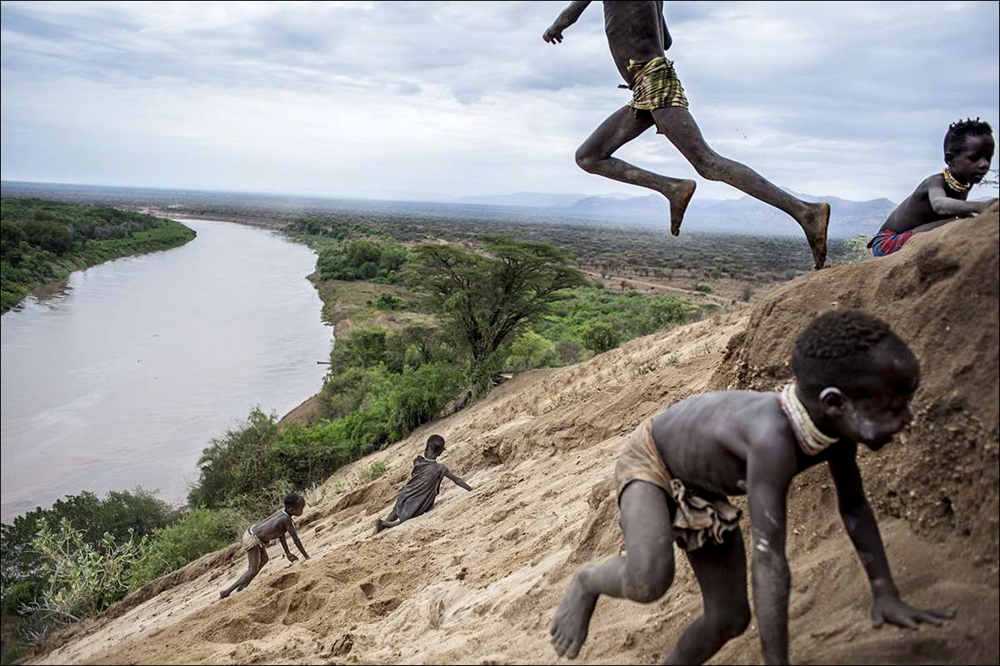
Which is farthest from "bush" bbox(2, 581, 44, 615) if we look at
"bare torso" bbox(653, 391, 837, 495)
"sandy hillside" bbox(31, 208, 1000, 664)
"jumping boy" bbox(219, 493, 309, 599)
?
"bare torso" bbox(653, 391, 837, 495)

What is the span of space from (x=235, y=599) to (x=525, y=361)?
1424 cm

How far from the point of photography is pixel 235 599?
5227mm

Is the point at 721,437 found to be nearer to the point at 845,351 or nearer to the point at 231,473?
the point at 845,351

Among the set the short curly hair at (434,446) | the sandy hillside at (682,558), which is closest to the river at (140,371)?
the sandy hillside at (682,558)

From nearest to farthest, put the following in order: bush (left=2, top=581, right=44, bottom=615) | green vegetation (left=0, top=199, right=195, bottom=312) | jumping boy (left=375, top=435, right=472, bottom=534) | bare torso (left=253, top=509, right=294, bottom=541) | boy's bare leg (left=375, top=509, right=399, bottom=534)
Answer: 1. bare torso (left=253, top=509, right=294, bottom=541)
2. boy's bare leg (left=375, top=509, right=399, bottom=534)
3. jumping boy (left=375, top=435, right=472, bottom=534)
4. green vegetation (left=0, top=199, right=195, bottom=312)
5. bush (left=2, top=581, right=44, bottom=615)

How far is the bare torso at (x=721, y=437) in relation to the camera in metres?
1.95

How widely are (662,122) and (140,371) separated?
49.2ft

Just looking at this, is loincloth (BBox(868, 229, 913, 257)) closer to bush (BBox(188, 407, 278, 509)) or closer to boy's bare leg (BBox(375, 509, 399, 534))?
boy's bare leg (BBox(375, 509, 399, 534))

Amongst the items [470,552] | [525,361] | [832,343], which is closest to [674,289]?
[525,361]

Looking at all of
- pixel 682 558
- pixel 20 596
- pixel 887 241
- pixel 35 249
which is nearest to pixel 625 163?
pixel 887 241

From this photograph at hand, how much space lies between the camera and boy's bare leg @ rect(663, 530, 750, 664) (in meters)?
2.19

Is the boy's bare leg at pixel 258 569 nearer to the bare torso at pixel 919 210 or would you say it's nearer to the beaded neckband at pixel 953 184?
the bare torso at pixel 919 210

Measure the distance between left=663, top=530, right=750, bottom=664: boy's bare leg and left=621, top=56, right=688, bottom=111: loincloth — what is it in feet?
6.49

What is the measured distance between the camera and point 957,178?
316 centimetres
